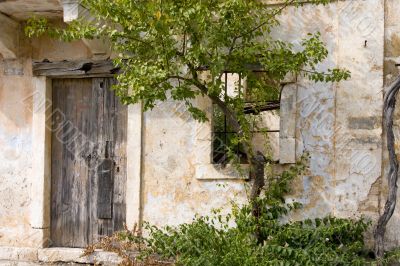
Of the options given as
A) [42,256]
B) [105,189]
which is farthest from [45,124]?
[42,256]

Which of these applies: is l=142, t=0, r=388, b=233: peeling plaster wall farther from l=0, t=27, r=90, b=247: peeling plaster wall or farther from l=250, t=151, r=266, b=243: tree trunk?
l=0, t=27, r=90, b=247: peeling plaster wall

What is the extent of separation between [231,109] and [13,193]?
3390 millimetres

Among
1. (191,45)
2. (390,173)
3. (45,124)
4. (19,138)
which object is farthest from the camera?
(19,138)

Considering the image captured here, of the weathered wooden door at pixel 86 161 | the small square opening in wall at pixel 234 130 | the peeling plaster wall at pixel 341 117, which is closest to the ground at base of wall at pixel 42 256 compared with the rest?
the weathered wooden door at pixel 86 161

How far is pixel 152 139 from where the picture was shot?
6.59 metres

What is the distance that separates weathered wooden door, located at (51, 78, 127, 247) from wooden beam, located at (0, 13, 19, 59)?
70 centimetres

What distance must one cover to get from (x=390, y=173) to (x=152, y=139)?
2.87 m

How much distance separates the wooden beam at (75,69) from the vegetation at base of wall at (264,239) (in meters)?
2.12

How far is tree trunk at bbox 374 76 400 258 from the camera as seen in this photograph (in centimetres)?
Answer: 555

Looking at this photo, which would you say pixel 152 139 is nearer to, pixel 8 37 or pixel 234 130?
pixel 234 130

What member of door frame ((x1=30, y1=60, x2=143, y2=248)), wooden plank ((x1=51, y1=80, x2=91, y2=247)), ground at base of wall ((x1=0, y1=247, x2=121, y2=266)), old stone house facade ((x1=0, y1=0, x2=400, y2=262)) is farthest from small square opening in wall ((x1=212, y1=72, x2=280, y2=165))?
ground at base of wall ((x1=0, y1=247, x2=121, y2=266))

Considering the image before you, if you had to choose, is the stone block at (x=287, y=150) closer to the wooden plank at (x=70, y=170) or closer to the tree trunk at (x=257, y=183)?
the tree trunk at (x=257, y=183)

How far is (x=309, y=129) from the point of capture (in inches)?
239

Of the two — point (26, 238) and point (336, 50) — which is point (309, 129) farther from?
point (26, 238)
